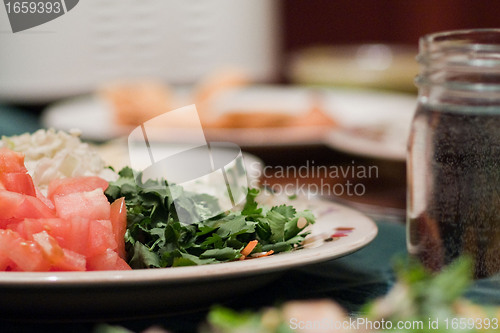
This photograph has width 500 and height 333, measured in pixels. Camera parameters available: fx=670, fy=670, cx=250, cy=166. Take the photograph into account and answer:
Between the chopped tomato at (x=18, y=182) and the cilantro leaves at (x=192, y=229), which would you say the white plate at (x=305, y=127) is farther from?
the chopped tomato at (x=18, y=182)

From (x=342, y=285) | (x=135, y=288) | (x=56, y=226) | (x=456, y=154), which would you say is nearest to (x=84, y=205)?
(x=56, y=226)

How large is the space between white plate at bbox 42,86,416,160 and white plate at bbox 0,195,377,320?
0.93 metres

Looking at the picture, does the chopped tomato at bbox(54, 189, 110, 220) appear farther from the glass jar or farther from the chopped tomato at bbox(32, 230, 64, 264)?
the glass jar

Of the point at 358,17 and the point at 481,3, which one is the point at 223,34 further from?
the point at 481,3

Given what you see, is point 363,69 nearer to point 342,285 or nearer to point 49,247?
point 342,285

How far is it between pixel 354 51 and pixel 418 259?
282 cm

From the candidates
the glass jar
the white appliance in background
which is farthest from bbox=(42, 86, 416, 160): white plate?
the white appliance in background

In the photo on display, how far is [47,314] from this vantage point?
0.68 meters

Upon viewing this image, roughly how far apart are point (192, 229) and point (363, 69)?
2483 millimetres

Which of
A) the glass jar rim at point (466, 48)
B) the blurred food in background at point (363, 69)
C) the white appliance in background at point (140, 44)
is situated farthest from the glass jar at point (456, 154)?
the white appliance in background at point (140, 44)

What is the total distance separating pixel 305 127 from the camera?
202 cm

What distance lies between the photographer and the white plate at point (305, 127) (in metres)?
1.74

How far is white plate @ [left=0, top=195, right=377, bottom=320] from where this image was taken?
2.02 feet

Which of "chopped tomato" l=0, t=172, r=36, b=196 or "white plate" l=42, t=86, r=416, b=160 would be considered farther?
"white plate" l=42, t=86, r=416, b=160
